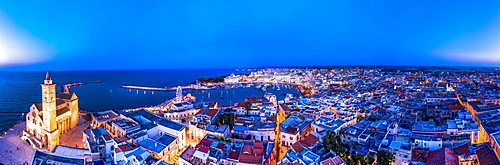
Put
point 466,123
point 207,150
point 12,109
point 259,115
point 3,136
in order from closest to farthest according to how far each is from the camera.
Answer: point 207,150, point 466,123, point 3,136, point 259,115, point 12,109

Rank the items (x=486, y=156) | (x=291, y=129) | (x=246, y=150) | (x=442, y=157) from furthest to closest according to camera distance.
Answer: (x=291, y=129), (x=246, y=150), (x=442, y=157), (x=486, y=156)

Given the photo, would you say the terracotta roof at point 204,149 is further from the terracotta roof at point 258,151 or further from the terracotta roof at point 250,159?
the terracotta roof at point 258,151

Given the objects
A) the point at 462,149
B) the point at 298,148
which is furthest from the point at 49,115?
the point at 462,149

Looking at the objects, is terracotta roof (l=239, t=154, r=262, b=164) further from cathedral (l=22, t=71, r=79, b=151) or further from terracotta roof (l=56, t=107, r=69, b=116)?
terracotta roof (l=56, t=107, r=69, b=116)

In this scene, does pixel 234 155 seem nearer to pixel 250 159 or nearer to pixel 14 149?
pixel 250 159

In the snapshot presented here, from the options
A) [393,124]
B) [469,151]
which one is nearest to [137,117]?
[393,124]

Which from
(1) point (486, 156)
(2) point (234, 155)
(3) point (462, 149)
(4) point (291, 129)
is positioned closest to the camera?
(1) point (486, 156)

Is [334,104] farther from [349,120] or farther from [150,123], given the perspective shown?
[150,123]

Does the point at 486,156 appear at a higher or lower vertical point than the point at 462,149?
higher
